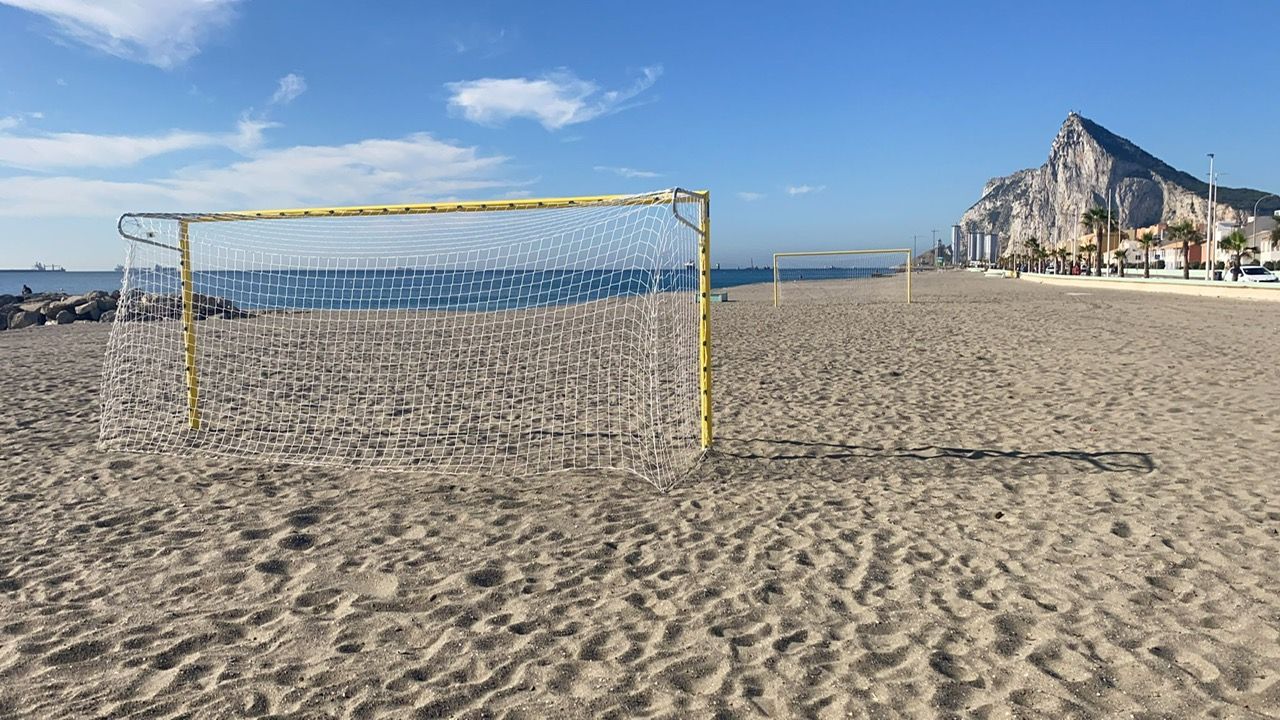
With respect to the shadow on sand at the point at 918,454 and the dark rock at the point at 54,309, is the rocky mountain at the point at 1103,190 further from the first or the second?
the dark rock at the point at 54,309

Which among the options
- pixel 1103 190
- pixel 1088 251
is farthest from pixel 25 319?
pixel 1103 190

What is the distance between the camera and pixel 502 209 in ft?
17.7

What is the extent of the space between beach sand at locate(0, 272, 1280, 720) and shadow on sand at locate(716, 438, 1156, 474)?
29mm

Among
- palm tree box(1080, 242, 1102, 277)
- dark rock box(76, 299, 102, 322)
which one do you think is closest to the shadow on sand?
dark rock box(76, 299, 102, 322)

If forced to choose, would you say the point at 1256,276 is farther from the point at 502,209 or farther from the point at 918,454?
the point at 502,209

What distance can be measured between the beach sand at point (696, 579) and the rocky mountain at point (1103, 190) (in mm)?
117482

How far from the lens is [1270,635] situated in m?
2.81

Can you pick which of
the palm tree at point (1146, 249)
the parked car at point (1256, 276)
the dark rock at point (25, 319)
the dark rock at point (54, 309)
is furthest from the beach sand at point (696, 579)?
the palm tree at point (1146, 249)

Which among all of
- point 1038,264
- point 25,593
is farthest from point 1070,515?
point 1038,264

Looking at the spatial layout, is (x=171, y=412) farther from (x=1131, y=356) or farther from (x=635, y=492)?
(x=1131, y=356)

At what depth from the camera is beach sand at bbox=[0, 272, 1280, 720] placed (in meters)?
2.53

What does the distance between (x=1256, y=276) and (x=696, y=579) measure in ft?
135

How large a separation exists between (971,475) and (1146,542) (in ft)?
4.13

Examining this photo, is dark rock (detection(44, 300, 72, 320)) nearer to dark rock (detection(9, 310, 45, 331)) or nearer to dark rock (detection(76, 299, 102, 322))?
dark rock (detection(9, 310, 45, 331))
